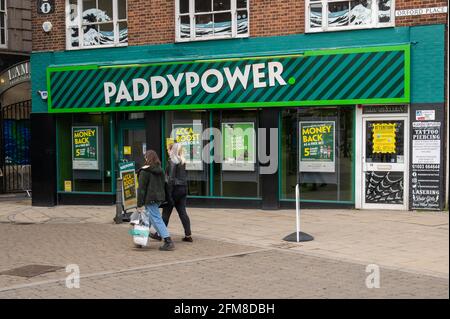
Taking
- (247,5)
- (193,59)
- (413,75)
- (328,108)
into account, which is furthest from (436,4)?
(193,59)

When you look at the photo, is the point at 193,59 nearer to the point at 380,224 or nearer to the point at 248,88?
the point at 248,88

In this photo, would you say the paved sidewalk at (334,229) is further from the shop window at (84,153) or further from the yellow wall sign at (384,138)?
the yellow wall sign at (384,138)

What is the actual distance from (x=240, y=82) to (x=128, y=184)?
150 inches

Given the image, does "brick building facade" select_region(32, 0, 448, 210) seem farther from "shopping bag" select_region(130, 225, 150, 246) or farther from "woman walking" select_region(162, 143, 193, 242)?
"shopping bag" select_region(130, 225, 150, 246)

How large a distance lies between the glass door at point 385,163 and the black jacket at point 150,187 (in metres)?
5.96

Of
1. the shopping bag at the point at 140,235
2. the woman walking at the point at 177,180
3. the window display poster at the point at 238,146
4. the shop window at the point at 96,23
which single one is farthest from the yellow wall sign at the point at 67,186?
the shopping bag at the point at 140,235

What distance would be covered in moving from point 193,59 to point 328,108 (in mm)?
3654

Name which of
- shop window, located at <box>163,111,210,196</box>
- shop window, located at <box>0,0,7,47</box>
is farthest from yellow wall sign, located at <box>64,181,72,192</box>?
shop window, located at <box>0,0,7,47</box>

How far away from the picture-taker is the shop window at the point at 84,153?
16562mm

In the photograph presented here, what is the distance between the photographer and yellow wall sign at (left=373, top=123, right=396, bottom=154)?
13.8 metres

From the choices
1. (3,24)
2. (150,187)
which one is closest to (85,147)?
(150,187)

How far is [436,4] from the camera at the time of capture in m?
13.2

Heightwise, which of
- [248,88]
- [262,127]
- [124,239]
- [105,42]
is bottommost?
[124,239]
